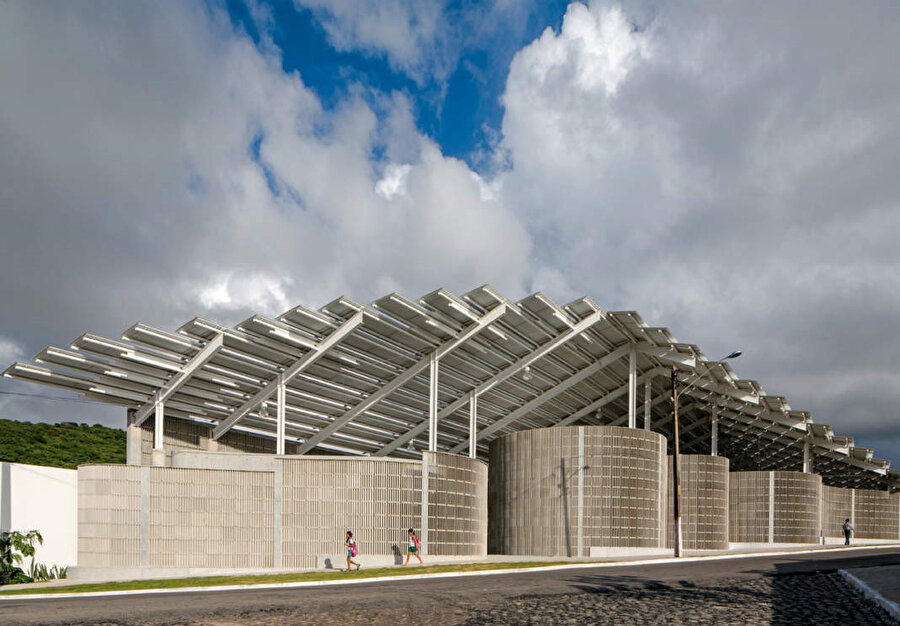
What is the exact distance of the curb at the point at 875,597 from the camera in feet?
37.6

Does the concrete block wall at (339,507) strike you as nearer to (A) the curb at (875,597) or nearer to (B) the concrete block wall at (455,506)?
(B) the concrete block wall at (455,506)

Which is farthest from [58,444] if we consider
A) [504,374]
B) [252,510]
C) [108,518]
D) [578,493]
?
[578,493]

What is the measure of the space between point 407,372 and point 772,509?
2661 cm

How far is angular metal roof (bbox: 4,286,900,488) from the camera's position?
29.5 m

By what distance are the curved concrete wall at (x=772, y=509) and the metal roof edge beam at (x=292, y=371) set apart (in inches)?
1199

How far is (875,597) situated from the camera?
43.4 feet

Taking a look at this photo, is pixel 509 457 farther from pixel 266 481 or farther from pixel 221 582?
pixel 221 582

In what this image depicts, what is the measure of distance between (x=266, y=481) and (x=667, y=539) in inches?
904

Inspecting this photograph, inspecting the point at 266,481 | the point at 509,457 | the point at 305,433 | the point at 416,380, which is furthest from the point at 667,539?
the point at 266,481

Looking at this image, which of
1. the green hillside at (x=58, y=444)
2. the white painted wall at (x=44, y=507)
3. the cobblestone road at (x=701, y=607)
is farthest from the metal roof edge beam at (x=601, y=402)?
the cobblestone road at (x=701, y=607)

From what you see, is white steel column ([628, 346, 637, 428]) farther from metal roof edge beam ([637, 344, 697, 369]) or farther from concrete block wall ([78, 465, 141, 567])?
concrete block wall ([78, 465, 141, 567])

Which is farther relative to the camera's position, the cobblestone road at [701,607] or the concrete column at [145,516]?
the concrete column at [145,516]

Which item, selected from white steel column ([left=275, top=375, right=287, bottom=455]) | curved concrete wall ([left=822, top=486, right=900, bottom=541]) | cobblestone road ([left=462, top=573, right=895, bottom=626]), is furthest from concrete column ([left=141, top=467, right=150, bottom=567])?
curved concrete wall ([left=822, top=486, right=900, bottom=541])

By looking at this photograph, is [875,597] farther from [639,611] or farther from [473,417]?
[473,417]
